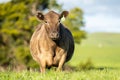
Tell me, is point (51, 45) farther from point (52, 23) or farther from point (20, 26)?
point (20, 26)

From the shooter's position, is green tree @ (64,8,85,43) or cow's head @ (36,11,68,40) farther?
green tree @ (64,8,85,43)

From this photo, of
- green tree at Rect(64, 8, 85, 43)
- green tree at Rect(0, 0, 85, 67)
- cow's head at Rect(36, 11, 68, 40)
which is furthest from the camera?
green tree at Rect(64, 8, 85, 43)

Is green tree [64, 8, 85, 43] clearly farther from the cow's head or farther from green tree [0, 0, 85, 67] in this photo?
the cow's head

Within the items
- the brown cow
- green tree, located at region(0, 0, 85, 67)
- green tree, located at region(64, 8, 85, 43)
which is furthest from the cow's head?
green tree, located at region(64, 8, 85, 43)

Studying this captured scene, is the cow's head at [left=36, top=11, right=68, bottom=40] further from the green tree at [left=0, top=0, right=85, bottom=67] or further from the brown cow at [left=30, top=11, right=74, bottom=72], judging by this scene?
the green tree at [left=0, top=0, right=85, bottom=67]

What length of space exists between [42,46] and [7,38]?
143 ft

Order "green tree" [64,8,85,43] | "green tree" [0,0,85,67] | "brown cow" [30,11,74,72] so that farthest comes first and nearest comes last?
1. "green tree" [64,8,85,43]
2. "green tree" [0,0,85,67]
3. "brown cow" [30,11,74,72]

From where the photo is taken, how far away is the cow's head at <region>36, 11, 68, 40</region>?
14.2 m

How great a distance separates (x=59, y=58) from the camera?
14.8 m

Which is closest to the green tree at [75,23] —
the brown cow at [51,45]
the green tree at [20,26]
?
the green tree at [20,26]

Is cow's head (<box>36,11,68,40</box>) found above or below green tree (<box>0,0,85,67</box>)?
above

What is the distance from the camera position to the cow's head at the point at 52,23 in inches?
561

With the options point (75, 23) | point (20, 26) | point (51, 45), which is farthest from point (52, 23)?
point (75, 23)

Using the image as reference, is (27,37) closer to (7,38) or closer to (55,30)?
(7,38)
